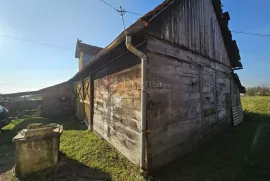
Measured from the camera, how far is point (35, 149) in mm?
3482

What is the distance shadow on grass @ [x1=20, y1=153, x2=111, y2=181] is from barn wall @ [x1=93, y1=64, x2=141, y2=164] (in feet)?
3.08

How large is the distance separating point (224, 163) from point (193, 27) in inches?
178

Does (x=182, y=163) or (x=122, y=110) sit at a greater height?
(x=122, y=110)

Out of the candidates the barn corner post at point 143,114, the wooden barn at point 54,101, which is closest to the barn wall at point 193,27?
the barn corner post at point 143,114

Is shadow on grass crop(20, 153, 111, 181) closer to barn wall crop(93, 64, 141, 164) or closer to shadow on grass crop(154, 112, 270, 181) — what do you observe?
barn wall crop(93, 64, 141, 164)

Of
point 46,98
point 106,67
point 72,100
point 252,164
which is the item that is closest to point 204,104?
point 252,164

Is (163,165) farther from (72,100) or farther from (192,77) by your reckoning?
(72,100)

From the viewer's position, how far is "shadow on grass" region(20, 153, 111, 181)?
3.28m

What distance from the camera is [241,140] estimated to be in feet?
18.1

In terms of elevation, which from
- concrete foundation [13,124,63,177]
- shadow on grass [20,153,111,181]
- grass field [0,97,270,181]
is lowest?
shadow on grass [20,153,111,181]

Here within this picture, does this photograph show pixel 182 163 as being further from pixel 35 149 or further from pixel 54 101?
pixel 54 101

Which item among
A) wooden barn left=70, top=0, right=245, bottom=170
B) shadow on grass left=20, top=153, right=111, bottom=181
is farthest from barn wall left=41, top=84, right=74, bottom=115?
shadow on grass left=20, top=153, right=111, bottom=181

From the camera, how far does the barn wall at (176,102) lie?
3358 mm

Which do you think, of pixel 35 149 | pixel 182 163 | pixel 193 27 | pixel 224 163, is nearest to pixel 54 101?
pixel 35 149
